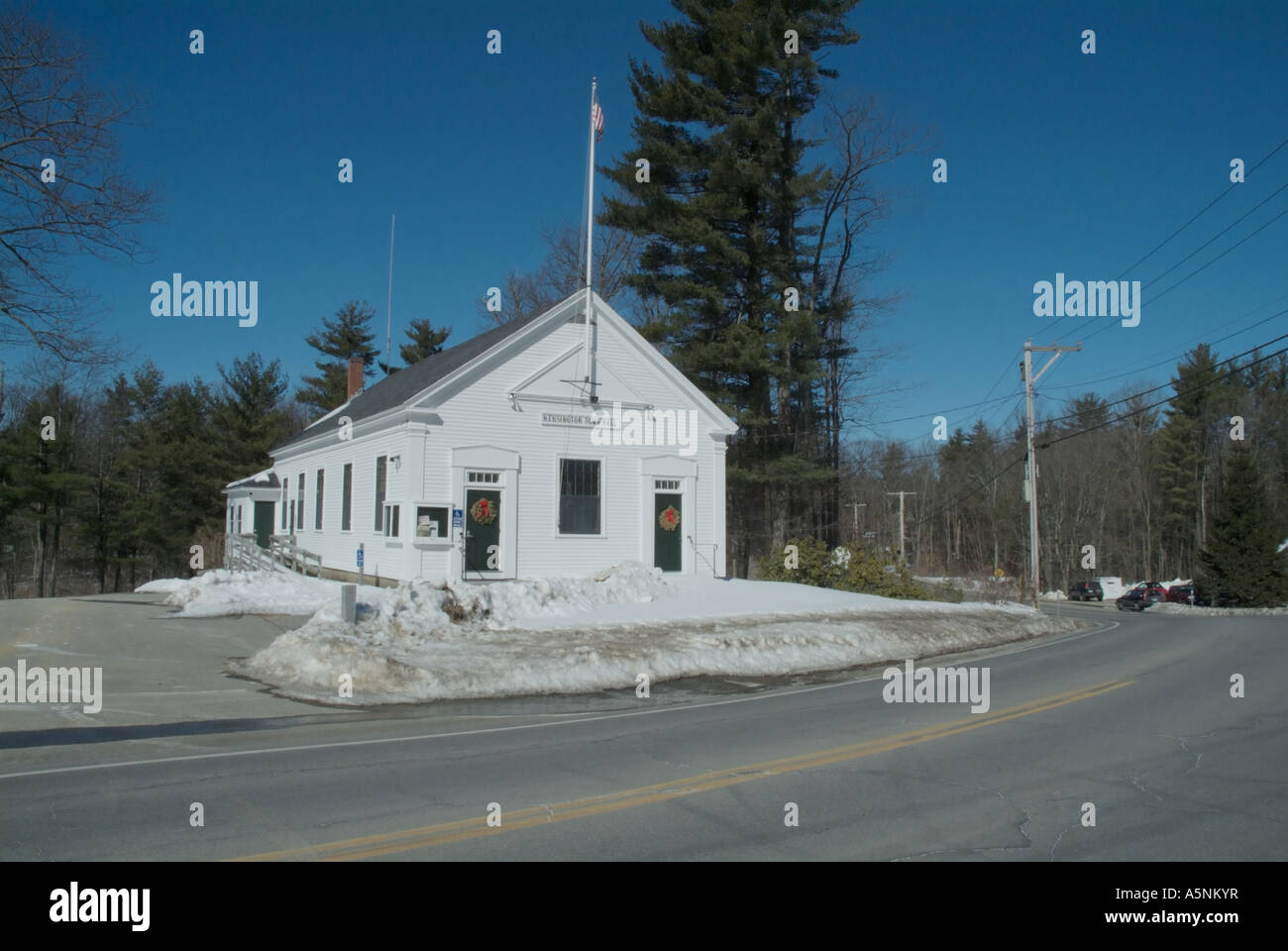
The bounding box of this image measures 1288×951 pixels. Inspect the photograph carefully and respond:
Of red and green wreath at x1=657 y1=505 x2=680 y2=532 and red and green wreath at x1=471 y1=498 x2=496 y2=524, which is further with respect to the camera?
red and green wreath at x1=657 y1=505 x2=680 y2=532

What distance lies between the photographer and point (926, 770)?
27.1 ft

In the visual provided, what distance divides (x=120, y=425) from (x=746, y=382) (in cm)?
4246

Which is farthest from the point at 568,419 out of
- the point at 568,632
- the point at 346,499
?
the point at 346,499

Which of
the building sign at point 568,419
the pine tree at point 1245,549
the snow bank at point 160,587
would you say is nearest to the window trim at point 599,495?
the building sign at point 568,419

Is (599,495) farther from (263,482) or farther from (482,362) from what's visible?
(263,482)

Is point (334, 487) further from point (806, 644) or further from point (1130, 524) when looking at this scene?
point (1130, 524)

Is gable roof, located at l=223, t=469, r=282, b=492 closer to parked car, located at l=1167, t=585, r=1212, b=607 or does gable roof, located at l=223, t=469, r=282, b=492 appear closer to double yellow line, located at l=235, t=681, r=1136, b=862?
double yellow line, located at l=235, t=681, r=1136, b=862

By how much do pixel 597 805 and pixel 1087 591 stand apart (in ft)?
203

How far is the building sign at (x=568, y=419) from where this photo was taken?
76.9 ft

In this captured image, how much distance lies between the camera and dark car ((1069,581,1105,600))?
6094 cm

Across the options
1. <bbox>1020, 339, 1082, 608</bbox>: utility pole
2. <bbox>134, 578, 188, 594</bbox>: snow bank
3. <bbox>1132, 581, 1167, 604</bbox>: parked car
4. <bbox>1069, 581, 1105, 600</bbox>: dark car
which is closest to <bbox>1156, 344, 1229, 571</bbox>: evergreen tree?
<bbox>1069, 581, 1105, 600</bbox>: dark car

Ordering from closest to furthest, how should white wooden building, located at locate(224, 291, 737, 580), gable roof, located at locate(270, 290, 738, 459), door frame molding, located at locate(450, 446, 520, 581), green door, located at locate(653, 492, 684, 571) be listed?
1. white wooden building, located at locate(224, 291, 737, 580)
2. door frame molding, located at locate(450, 446, 520, 581)
3. gable roof, located at locate(270, 290, 738, 459)
4. green door, located at locate(653, 492, 684, 571)

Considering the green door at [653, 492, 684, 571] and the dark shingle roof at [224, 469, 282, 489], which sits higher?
the dark shingle roof at [224, 469, 282, 489]
